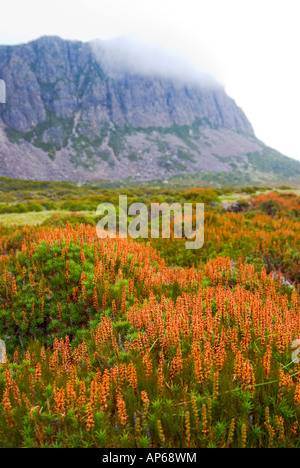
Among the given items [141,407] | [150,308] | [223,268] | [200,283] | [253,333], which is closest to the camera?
[141,407]

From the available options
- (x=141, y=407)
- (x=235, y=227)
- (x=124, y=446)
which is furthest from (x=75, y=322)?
(x=235, y=227)

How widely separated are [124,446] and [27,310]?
3.13 metres

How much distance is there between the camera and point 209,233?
970 cm

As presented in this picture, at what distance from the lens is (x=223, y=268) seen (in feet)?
20.3

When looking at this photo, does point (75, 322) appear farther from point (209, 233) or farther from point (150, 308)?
point (209, 233)

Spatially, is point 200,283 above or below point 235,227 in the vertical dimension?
below

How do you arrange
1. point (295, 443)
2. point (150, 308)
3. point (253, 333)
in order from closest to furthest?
point (295, 443)
point (253, 333)
point (150, 308)

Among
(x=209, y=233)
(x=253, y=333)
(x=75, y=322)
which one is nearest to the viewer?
(x=253, y=333)

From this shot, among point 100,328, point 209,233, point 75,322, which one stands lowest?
point 75,322

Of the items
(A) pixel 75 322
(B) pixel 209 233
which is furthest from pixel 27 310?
(B) pixel 209 233

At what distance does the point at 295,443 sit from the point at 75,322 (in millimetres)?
3171
